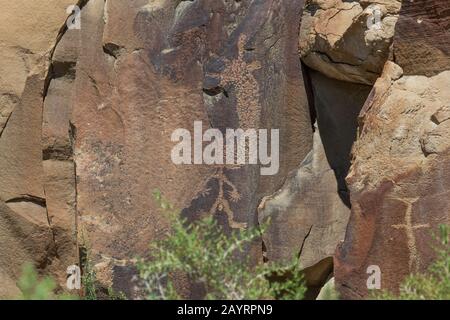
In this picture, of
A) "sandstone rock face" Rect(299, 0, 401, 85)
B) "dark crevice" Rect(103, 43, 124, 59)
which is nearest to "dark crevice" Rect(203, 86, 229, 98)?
"sandstone rock face" Rect(299, 0, 401, 85)

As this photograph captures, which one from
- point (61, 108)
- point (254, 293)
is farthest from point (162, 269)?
point (61, 108)

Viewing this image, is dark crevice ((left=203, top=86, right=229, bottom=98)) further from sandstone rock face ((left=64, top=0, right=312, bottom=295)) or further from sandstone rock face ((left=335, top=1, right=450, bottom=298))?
sandstone rock face ((left=335, top=1, right=450, bottom=298))

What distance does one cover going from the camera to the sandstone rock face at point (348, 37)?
5.65m

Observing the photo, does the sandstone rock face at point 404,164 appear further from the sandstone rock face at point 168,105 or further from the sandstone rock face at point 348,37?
the sandstone rock face at point 168,105

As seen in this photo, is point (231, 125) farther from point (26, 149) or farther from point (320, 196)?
point (26, 149)

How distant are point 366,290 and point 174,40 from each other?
1919 mm

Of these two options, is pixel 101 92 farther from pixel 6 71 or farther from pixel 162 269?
pixel 162 269

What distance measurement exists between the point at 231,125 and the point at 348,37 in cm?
85

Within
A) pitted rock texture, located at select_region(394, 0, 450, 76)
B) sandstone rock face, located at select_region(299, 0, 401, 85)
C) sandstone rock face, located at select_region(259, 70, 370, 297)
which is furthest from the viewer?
sandstone rock face, located at select_region(259, 70, 370, 297)

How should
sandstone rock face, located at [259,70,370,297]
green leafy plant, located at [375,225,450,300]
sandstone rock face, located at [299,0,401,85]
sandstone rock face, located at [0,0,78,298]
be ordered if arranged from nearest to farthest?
green leafy plant, located at [375,225,450,300] → sandstone rock face, located at [299,0,401,85] → sandstone rock face, located at [259,70,370,297] → sandstone rock face, located at [0,0,78,298]

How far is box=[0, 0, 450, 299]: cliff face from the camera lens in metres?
5.45

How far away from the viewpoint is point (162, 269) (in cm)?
461

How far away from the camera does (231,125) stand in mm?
6219

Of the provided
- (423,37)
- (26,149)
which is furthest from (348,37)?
(26,149)
